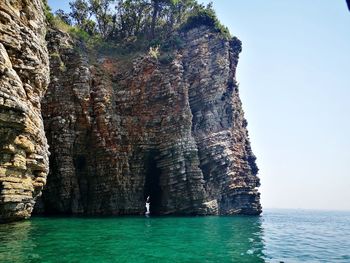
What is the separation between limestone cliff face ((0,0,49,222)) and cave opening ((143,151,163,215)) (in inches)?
783

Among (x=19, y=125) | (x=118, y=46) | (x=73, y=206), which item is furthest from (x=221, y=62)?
(x=19, y=125)

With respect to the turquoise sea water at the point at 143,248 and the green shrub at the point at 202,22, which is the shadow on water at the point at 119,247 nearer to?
the turquoise sea water at the point at 143,248

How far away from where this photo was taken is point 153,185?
4569cm

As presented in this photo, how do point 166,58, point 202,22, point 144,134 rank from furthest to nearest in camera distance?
point 202,22
point 166,58
point 144,134

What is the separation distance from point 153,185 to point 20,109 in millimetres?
27222

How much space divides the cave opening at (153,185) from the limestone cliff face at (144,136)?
0.14 meters

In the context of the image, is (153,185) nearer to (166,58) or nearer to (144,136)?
(144,136)

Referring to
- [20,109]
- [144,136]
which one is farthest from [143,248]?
[144,136]

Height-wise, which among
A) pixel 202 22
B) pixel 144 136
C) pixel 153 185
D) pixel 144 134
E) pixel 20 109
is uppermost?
pixel 202 22

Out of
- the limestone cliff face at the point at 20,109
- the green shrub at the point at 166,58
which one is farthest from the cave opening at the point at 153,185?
the limestone cliff face at the point at 20,109

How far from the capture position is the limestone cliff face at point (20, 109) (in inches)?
806

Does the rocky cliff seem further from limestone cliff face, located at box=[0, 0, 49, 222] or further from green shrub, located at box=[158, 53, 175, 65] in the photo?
limestone cliff face, located at box=[0, 0, 49, 222]

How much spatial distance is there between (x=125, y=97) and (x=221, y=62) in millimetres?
15499

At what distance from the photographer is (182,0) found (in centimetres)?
5788
